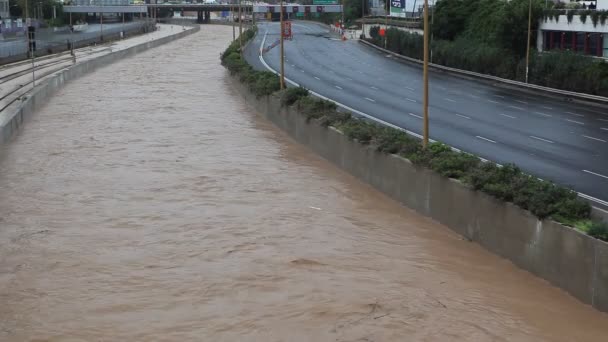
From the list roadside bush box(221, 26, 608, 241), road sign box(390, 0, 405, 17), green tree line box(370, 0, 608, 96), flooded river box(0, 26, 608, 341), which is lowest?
flooded river box(0, 26, 608, 341)

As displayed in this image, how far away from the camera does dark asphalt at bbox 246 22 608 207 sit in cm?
A: 2914

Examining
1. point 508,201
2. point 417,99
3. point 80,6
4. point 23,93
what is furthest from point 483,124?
point 80,6

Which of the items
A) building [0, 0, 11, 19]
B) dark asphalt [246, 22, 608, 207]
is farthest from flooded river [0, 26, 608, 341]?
building [0, 0, 11, 19]

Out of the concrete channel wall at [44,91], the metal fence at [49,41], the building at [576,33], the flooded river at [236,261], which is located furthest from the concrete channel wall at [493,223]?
the metal fence at [49,41]

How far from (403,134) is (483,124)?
1236 cm

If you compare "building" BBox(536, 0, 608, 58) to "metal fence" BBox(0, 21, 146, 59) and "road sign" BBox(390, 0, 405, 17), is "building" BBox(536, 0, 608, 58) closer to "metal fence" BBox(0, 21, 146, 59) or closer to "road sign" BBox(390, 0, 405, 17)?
"road sign" BBox(390, 0, 405, 17)

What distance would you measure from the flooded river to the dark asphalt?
534 centimetres

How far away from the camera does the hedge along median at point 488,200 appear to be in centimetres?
1712

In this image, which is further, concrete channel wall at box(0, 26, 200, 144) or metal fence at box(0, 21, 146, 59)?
metal fence at box(0, 21, 146, 59)

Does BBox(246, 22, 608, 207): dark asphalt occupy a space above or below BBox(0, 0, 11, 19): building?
below

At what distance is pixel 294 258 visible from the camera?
69.9 ft

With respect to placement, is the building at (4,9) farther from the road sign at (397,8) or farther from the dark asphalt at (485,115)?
the dark asphalt at (485,115)

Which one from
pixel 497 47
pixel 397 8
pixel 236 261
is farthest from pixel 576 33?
pixel 397 8

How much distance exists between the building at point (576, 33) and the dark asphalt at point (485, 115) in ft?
22.5
